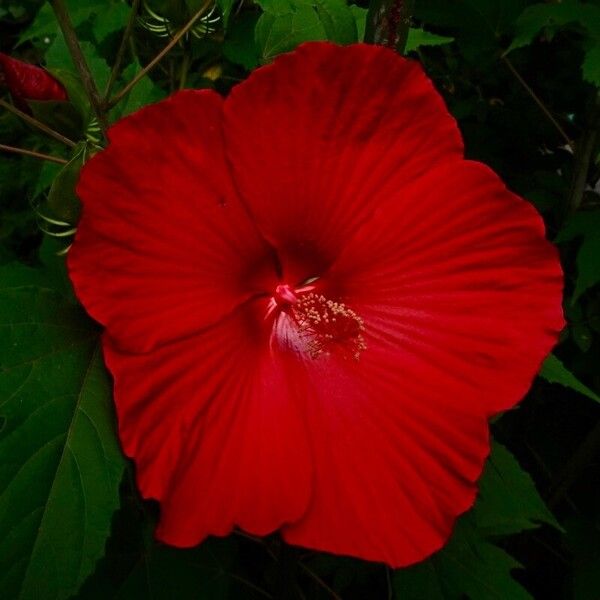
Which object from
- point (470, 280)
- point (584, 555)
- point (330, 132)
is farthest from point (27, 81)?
point (584, 555)

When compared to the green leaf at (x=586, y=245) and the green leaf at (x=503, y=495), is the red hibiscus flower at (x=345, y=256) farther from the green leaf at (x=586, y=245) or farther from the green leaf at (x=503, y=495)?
the green leaf at (x=586, y=245)

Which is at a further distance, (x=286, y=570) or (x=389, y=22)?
(x=286, y=570)

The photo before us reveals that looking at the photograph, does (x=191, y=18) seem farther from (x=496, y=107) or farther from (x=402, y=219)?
(x=496, y=107)

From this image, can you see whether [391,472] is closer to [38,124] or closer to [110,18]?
[38,124]

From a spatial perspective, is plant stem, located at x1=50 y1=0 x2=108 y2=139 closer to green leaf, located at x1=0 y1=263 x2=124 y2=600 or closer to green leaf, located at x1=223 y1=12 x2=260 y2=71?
green leaf, located at x1=0 y1=263 x2=124 y2=600

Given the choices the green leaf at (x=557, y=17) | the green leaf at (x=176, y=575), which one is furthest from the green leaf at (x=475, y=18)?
the green leaf at (x=176, y=575)
